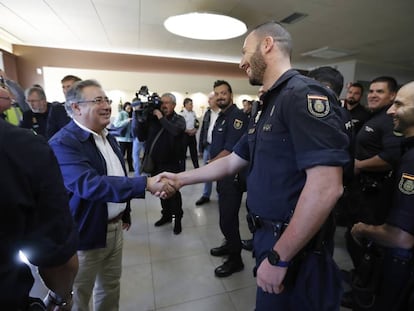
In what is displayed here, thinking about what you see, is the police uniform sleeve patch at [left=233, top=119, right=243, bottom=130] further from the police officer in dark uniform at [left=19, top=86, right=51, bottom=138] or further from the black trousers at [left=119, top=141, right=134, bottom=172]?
the black trousers at [left=119, top=141, right=134, bottom=172]

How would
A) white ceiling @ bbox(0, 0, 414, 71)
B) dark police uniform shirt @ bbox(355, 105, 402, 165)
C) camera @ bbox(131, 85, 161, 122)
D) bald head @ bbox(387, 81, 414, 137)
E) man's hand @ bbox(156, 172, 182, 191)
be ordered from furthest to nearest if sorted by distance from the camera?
white ceiling @ bbox(0, 0, 414, 71) < camera @ bbox(131, 85, 161, 122) < dark police uniform shirt @ bbox(355, 105, 402, 165) < man's hand @ bbox(156, 172, 182, 191) < bald head @ bbox(387, 81, 414, 137)

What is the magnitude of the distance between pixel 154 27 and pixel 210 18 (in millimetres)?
1413

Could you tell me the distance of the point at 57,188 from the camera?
2.11ft

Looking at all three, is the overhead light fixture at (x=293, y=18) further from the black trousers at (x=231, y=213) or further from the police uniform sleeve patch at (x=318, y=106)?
the police uniform sleeve patch at (x=318, y=106)

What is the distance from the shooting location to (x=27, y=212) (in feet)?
1.95

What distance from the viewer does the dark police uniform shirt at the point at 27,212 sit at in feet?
1.76

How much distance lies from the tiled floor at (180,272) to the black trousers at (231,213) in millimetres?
258

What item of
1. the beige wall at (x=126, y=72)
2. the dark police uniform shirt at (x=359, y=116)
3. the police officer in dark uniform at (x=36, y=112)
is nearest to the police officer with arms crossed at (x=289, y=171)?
the dark police uniform shirt at (x=359, y=116)

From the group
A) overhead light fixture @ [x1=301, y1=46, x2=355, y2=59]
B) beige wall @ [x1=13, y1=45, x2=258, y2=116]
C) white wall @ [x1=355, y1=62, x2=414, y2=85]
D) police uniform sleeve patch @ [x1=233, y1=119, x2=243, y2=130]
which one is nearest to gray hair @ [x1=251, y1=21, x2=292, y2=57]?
police uniform sleeve patch @ [x1=233, y1=119, x2=243, y2=130]

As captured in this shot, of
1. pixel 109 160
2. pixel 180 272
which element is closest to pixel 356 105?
pixel 180 272

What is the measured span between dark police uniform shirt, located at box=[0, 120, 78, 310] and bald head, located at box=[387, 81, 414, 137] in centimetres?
164

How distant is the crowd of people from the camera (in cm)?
62

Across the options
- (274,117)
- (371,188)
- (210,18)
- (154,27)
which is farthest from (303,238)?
(154,27)

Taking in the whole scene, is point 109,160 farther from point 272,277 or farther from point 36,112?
point 36,112
